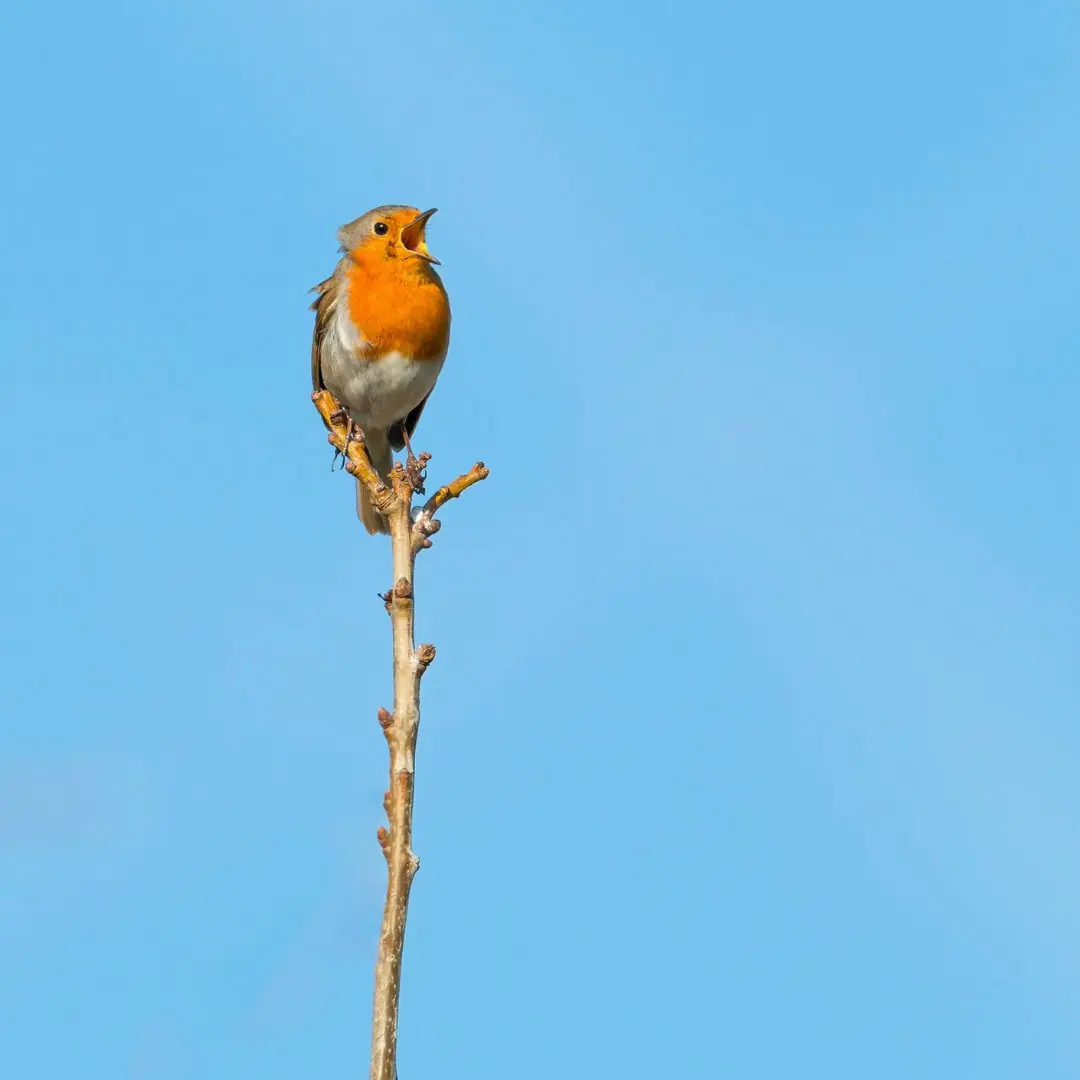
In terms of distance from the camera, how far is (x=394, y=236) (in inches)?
450

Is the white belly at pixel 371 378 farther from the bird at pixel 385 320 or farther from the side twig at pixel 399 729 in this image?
the side twig at pixel 399 729

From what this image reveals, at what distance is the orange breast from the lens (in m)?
11.2

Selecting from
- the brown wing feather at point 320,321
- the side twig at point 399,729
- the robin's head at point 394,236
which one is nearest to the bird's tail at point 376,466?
the brown wing feather at point 320,321

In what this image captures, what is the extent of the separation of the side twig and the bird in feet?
12.5

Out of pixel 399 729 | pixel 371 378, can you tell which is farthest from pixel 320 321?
pixel 399 729

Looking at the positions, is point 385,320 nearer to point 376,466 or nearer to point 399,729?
point 376,466

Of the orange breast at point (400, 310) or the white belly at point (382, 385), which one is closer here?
the orange breast at point (400, 310)

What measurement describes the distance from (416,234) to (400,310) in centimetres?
69

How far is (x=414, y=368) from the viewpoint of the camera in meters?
11.4

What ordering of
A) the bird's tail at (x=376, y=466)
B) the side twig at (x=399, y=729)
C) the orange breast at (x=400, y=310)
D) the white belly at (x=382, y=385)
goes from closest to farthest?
the side twig at (x=399, y=729) < the orange breast at (x=400, y=310) < the white belly at (x=382, y=385) < the bird's tail at (x=376, y=466)

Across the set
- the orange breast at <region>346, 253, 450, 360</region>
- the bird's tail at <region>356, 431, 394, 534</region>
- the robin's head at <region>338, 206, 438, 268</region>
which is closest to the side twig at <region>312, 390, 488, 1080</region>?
the orange breast at <region>346, 253, 450, 360</region>

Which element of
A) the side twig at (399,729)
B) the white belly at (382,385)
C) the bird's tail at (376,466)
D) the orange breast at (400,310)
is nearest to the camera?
the side twig at (399,729)

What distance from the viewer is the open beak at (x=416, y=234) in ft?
37.1

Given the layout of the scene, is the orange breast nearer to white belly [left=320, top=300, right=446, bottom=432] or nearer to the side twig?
white belly [left=320, top=300, right=446, bottom=432]
